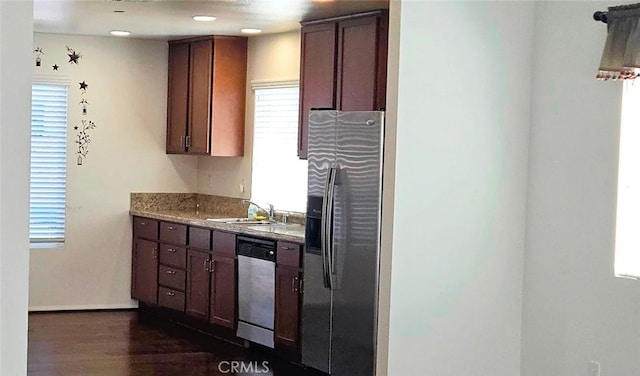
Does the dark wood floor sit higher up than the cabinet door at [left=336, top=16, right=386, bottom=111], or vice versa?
the cabinet door at [left=336, top=16, right=386, bottom=111]

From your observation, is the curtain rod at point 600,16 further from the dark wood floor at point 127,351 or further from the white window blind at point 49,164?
the white window blind at point 49,164

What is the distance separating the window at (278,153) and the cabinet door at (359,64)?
1013 millimetres

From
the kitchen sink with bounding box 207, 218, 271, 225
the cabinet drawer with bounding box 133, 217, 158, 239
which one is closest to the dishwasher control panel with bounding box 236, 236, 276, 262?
the kitchen sink with bounding box 207, 218, 271, 225

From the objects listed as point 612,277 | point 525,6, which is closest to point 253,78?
point 525,6

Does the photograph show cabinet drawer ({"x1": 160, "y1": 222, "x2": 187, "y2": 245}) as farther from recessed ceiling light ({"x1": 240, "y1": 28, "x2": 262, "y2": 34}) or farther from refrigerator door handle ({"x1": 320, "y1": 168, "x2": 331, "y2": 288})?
refrigerator door handle ({"x1": 320, "y1": 168, "x2": 331, "y2": 288})

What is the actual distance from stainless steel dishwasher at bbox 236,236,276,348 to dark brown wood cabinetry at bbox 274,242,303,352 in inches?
3.2

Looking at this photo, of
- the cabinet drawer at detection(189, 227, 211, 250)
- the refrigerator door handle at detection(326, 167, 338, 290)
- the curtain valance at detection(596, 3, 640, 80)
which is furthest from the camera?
the cabinet drawer at detection(189, 227, 211, 250)

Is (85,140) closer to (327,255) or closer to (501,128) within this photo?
(327,255)

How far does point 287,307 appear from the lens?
6539mm

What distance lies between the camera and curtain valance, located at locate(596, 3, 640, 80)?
4.61 meters

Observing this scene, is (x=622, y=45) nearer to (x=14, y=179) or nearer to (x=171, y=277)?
(x=14, y=179)

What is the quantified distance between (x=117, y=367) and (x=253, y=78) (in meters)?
2.87

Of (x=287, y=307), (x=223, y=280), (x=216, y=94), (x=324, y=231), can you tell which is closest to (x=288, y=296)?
(x=287, y=307)

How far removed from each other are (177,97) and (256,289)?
2.52m
